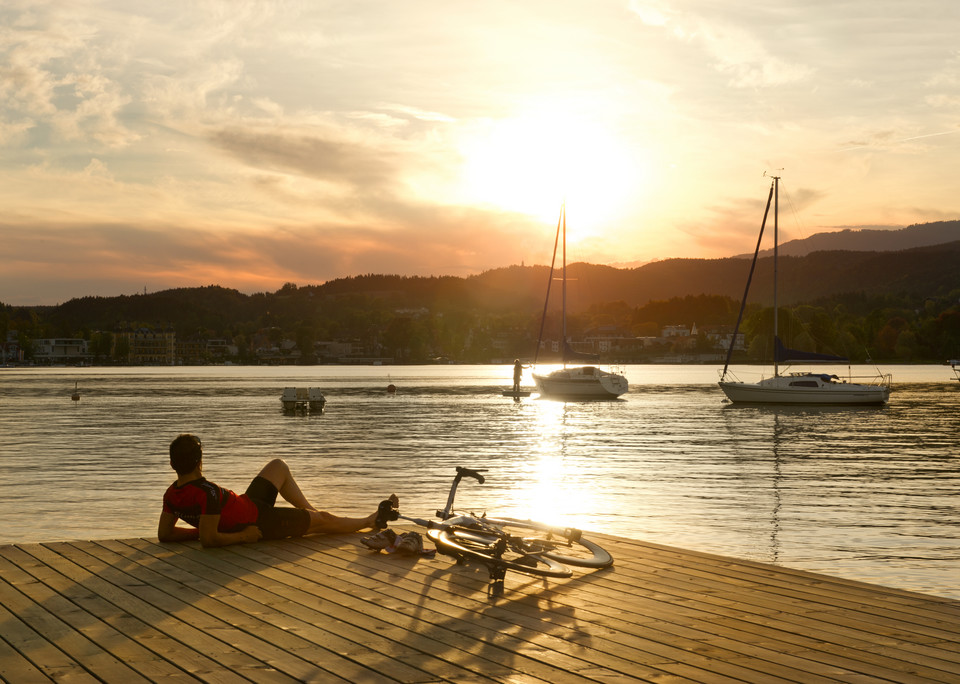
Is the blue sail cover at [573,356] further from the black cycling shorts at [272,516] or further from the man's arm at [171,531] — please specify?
the man's arm at [171,531]

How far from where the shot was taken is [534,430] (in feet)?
148

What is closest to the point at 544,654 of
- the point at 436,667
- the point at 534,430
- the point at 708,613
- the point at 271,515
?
the point at 436,667

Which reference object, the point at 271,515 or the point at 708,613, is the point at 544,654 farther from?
the point at 271,515

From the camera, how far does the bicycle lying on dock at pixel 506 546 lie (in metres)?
8.02

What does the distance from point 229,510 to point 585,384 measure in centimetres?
6845

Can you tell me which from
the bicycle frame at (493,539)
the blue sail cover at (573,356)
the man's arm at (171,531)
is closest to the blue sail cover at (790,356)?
the blue sail cover at (573,356)

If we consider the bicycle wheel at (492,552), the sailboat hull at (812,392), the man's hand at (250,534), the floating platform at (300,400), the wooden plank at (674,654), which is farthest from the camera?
the sailboat hull at (812,392)

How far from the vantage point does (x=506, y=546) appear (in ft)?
26.6

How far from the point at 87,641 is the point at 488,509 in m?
13.4

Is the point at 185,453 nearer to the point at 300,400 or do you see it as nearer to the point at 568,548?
the point at 568,548

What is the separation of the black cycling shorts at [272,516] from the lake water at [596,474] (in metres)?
7.28

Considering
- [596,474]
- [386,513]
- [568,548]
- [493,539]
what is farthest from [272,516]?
[596,474]

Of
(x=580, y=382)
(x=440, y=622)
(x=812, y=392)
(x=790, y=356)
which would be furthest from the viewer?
(x=580, y=382)

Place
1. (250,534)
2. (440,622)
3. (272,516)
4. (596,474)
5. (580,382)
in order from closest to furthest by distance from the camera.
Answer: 1. (440,622)
2. (250,534)
3. (272,516)
4. (596,474)
5. (580,382)
